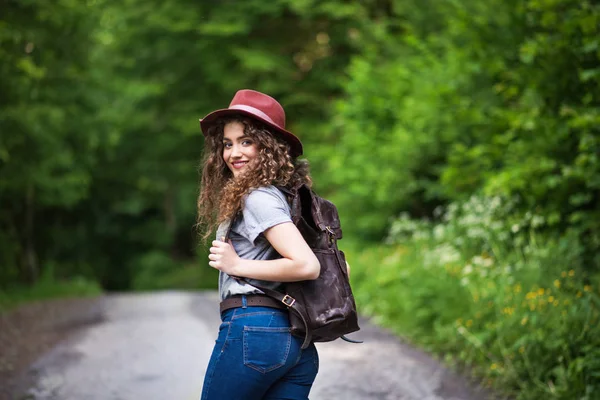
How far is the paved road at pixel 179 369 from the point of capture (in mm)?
6969

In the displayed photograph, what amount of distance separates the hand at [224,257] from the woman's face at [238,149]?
307 millimetres

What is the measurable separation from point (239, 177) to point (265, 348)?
0.68m

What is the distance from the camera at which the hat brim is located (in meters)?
3.31

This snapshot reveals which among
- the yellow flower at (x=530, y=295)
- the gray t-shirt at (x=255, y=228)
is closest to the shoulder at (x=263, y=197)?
the gray t-shirt at (x=255, y=228)

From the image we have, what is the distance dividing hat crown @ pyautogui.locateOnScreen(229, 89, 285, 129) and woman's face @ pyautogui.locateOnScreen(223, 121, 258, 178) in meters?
0.08

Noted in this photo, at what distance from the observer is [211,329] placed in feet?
37.2

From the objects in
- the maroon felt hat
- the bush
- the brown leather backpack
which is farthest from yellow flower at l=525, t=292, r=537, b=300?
the maroon felt hat

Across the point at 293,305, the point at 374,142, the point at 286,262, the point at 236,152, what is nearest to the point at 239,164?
the point at 236,152

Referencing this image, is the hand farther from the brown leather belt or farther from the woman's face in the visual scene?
the woman's face

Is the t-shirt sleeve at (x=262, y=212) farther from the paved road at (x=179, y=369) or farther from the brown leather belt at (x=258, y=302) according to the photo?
the paved road at (x=179, y=369)

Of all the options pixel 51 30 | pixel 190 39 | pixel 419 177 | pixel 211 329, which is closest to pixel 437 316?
pixel 211 329

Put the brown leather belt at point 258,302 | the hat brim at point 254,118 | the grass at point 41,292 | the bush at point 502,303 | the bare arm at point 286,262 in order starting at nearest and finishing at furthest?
the bare arm at point 286,262
the brown leather belt at point 258,302
the hat brim at point 254,118
the bush at point 502,303
the grass at point 41,292

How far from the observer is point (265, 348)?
3.11m

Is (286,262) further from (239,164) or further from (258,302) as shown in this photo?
(239,164)
